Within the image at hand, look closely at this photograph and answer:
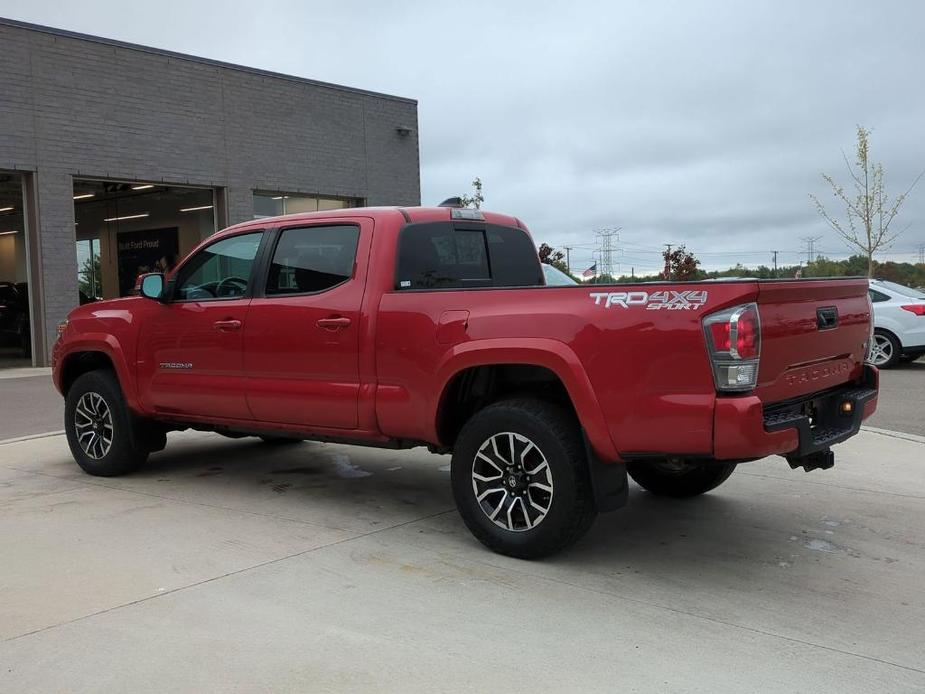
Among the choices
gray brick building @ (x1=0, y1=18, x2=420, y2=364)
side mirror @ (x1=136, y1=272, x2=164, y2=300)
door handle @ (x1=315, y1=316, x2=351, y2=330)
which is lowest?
door handle @ (x1=315, y1=316, x2=351, y2=330)

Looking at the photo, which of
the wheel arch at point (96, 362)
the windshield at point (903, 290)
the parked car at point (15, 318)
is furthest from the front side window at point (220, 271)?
the parked car at point (15, 318)

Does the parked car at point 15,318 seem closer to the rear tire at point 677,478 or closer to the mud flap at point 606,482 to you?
the rear tire at point 677,478

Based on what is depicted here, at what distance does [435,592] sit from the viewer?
420cm

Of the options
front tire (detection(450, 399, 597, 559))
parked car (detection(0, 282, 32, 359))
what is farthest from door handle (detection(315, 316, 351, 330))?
parked car (detection(0, 282, 32, 359))

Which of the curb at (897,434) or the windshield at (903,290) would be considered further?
the windshield at (903,290)

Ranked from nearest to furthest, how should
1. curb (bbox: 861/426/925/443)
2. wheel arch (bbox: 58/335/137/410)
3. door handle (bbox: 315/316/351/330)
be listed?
door handle (bbox: 315/316/351/330)
wheel arch (bbox: 58/335/137/410)
curb (bbox: 861/426/925/443)

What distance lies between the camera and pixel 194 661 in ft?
11.3

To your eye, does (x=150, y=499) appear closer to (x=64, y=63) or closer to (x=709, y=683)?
(x=709, y=683)

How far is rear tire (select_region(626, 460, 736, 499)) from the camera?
18.8ft

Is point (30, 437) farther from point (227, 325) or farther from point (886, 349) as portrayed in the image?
point (886, 349)

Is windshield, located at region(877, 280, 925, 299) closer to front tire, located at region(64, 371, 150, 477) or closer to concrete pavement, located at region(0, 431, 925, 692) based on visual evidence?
concrete pavement, located at region(0, 431, 925, 692)

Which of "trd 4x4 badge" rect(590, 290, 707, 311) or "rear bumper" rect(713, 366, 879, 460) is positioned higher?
"trd 4x4 badge" rect(590, 290, 707, 311)

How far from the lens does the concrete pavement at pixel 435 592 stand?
3350 millimetres

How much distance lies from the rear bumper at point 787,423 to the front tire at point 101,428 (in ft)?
15.5
